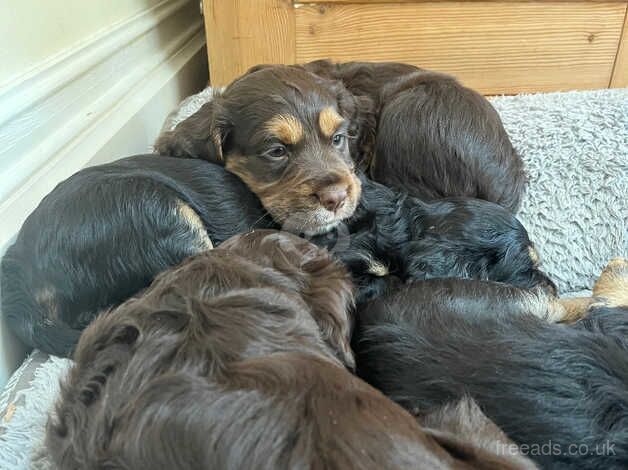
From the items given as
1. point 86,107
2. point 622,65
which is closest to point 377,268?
point 86,107

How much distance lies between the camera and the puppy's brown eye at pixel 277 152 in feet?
5.20

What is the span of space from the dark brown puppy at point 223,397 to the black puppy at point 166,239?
493mm

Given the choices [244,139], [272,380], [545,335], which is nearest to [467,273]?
[545,335]

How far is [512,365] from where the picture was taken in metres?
0.99

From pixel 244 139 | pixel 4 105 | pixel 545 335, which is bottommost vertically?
pixel 545 335

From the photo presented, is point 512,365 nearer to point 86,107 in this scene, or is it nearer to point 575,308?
point 575,308

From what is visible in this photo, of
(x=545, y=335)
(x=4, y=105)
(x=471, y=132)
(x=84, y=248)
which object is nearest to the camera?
(x=545, y=335)

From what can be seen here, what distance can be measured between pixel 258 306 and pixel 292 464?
27cm

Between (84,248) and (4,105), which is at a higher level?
(4,105)

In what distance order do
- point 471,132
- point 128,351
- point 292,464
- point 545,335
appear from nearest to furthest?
point 292,464 → point 128,351 → point 545,335 → point 471,132

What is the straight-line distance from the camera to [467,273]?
145 cm

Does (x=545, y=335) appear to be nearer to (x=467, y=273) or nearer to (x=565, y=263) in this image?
(x=467, y=273)

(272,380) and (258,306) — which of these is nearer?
(272,380)

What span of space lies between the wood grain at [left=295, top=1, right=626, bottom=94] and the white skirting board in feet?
2.22
